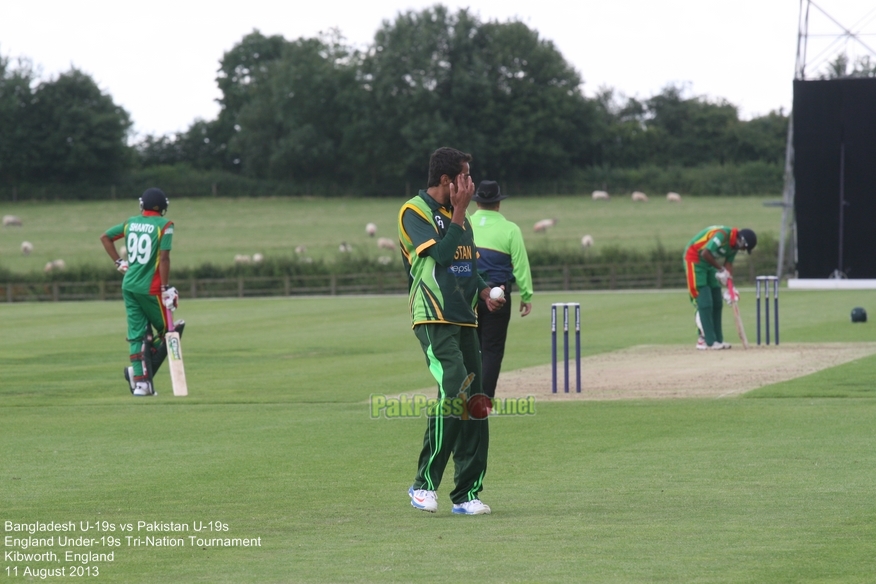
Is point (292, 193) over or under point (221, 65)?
under

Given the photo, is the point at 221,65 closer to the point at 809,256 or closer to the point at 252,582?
the point at 809,256

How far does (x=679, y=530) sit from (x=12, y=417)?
25.4ft

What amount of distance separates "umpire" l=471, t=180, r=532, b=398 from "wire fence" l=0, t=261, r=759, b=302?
38375mm

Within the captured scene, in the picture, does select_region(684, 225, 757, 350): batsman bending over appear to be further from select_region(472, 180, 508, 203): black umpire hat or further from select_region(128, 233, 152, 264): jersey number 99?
select_region(128, 233, 152, 264): jersey number 99

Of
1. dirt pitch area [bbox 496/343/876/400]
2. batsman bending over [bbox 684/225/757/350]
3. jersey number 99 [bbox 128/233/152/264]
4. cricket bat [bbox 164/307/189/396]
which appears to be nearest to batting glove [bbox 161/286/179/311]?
cricket bat [bbox 164/307/189/396]

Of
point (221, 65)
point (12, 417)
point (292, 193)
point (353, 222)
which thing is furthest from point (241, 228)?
point (12, 417)

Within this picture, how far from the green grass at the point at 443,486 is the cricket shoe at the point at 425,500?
0.08 metres

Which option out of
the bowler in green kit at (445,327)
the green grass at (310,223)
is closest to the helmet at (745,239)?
the bowler in green kit at (445,327)

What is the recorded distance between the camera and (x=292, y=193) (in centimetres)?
9112

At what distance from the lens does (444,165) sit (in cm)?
695

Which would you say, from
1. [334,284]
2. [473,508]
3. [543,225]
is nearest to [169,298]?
[473,508]

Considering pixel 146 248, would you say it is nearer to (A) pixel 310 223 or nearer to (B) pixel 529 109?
(A) pixel 310 223

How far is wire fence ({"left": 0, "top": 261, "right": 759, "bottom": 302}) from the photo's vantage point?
49562mm

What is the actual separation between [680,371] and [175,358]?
607 cm
